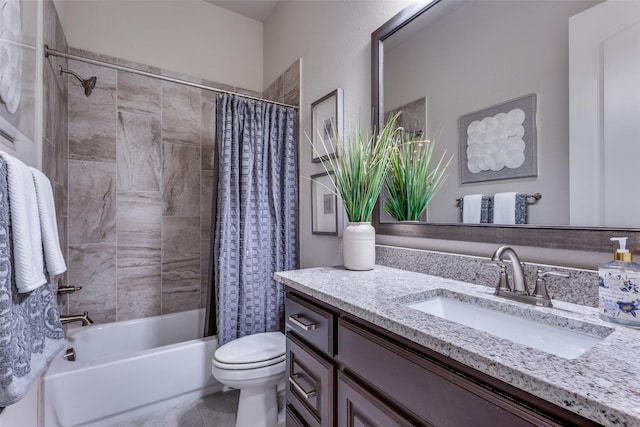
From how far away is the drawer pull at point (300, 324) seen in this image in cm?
95

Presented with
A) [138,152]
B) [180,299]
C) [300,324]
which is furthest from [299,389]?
[138,152]

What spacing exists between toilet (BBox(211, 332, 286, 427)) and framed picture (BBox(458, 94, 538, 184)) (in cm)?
121

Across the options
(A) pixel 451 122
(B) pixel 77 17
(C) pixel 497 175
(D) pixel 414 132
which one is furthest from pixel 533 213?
(B) pixel 77 17

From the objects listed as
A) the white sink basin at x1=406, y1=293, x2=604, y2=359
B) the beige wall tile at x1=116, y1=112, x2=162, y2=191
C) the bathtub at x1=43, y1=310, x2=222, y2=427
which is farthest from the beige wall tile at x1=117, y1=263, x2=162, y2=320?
the white sink basin at x1=406, y1=293, x2=604, y2=359

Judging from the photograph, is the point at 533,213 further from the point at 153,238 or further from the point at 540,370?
the point at 153,238

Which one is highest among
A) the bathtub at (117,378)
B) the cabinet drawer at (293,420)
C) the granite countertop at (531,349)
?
the granite countertop at (531,349)

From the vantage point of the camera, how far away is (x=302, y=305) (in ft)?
3.39

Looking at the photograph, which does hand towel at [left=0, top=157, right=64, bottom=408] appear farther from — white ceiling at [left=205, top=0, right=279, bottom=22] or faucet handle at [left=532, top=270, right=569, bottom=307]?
white ceiling at [left=205, top=0, right=279, bottom=22]

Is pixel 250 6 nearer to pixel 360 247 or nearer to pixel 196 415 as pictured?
pixel 360 247

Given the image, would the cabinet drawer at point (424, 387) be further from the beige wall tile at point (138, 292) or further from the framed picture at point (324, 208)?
the beige wall tile at point (138, 292)

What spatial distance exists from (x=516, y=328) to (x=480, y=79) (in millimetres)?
Result: 813

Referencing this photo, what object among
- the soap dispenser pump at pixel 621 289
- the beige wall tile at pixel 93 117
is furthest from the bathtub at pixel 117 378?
the soap dispenser pump at pixel 621 289

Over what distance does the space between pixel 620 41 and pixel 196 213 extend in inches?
97.1

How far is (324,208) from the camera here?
70.1 inches
